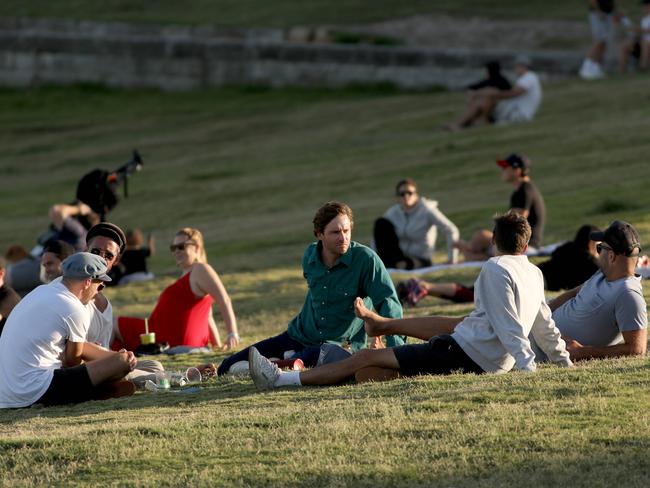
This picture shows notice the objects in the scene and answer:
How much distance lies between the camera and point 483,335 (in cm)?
921

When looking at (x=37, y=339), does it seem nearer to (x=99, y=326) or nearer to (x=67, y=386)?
(x=67, y=386)

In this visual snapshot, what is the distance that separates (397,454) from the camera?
775cm

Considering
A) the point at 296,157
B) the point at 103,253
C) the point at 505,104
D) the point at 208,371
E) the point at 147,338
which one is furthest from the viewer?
the point at 296,157

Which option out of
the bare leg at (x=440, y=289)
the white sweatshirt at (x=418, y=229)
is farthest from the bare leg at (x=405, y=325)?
the white sweatshirt at (x=418, y=229)

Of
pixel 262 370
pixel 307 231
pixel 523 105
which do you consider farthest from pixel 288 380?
pixel 523 105

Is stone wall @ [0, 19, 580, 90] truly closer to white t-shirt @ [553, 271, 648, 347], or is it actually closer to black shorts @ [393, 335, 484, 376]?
white t-shirt @ [553, 271, 648, 347]

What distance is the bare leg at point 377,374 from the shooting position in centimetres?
958

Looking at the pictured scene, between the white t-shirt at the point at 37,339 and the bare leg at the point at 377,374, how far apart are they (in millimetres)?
1821

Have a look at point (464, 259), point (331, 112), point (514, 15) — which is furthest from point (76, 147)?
point (464, 259)

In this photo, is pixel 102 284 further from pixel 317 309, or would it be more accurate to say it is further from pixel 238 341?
pixel 238 341

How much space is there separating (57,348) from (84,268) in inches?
22.0

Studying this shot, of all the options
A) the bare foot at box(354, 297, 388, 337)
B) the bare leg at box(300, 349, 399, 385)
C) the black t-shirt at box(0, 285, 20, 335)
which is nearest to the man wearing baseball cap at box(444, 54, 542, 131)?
the black t-shirt at box(0, 285, 20, 335)

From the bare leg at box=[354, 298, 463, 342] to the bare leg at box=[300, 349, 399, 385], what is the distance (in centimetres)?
21

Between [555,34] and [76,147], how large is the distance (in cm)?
1077
